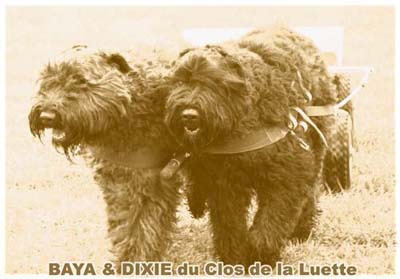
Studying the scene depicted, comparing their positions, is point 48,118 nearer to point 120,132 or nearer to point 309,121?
point 120,132

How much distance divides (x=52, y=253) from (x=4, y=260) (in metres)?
0.34

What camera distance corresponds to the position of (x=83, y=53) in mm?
4199

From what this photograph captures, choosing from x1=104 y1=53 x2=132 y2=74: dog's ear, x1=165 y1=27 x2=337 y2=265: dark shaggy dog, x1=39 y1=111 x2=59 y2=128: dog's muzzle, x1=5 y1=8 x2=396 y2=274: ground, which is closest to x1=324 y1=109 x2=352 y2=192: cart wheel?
x1=5 y1=8 x2=396 y2=274: ground

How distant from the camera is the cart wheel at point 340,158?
5805 millimetres

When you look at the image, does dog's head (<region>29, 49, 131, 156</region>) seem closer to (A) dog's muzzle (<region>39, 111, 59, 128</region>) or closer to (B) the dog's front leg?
(A) dog's muzzle (<region>39, 111, 59, 128</region>)

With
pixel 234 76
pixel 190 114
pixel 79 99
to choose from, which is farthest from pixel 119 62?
pixel 234 76

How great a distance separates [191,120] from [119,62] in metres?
0.61

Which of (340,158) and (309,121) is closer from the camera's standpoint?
(309,121)

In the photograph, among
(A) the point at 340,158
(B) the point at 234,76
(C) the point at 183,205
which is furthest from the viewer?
(A) the point at 340,158

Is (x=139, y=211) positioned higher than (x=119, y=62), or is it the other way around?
(x=119, y=62)

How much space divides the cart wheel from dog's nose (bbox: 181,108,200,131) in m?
2.01

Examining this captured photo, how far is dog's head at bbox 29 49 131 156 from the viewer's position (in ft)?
13.4

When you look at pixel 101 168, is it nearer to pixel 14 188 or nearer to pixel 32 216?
pixel 32 216

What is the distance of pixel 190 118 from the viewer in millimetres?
4059
